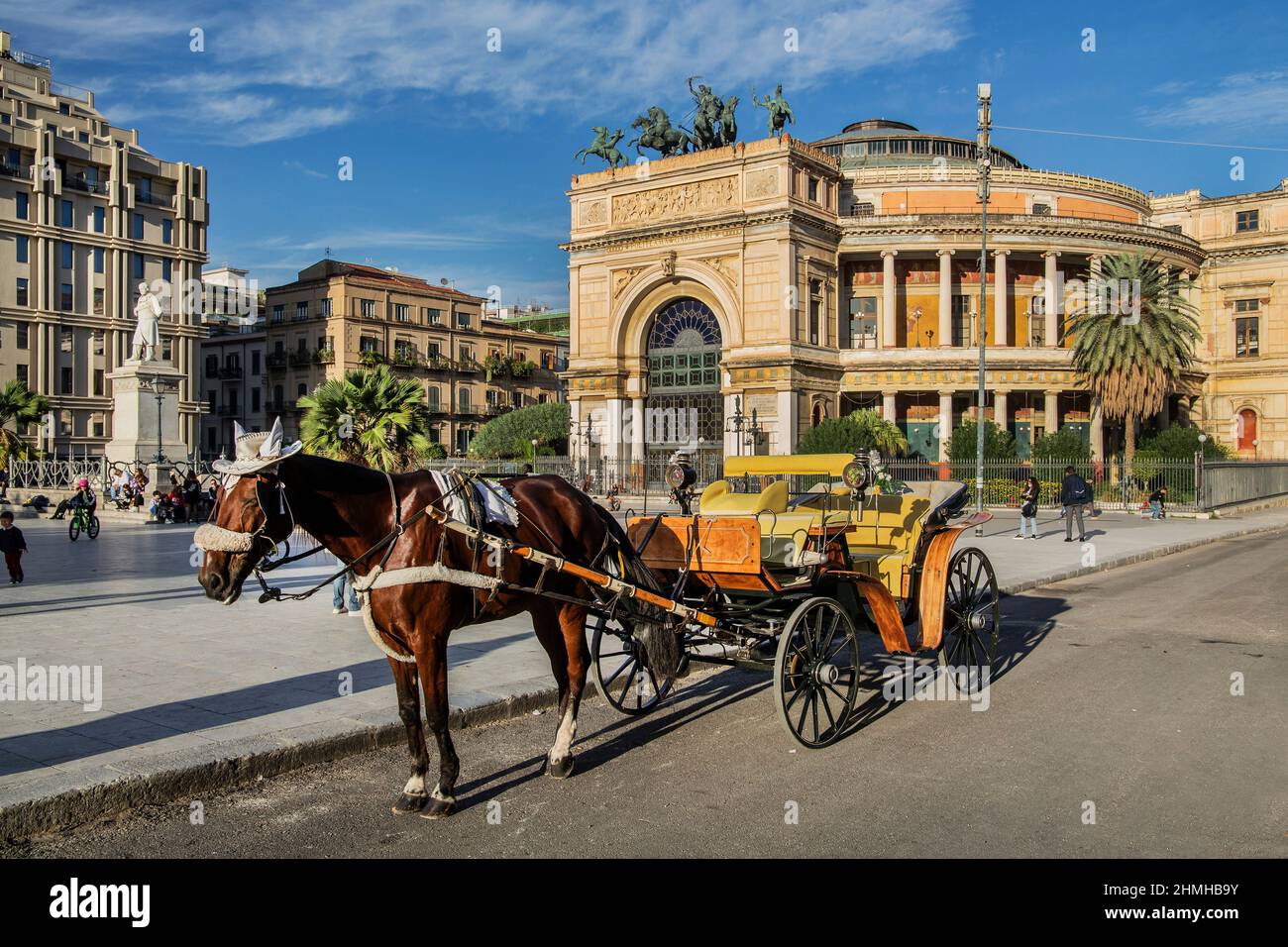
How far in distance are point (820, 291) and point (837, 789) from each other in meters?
46.6

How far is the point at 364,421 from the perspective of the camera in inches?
474

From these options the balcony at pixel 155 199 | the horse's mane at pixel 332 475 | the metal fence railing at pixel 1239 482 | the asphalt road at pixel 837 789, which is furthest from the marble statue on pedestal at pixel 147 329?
the balcony at pixel 155 199

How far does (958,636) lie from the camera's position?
9.05 m

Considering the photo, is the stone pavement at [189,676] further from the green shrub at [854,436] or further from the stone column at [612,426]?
the stone column at [612,426]

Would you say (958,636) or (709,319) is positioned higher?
(709,319)

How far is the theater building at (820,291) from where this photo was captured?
48.4 metres

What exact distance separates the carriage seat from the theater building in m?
39.3

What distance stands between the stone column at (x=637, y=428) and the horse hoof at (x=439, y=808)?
4688 cm

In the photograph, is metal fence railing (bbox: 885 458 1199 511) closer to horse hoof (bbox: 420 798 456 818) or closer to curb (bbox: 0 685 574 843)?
curb (bbox: 0 685 574 843)
